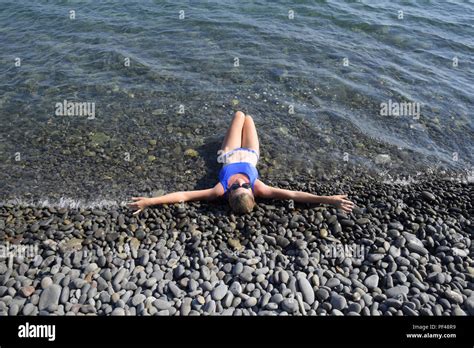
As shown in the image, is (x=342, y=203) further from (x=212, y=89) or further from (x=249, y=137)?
(x=212, y=89)

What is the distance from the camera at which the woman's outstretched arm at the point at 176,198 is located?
8812 mm

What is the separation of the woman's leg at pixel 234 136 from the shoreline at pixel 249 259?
2.29m

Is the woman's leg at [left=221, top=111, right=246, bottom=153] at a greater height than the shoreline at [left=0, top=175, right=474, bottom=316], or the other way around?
the woman's leg at [left=221, top=111, right=246, bottom=153]

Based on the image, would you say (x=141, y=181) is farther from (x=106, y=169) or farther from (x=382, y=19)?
(x=382, y=19)

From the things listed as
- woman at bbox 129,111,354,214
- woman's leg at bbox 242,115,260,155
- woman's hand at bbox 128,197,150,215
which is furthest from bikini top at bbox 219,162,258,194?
woman's hand at bbox 128,197,150,215

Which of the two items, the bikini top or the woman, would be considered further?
the bikini top

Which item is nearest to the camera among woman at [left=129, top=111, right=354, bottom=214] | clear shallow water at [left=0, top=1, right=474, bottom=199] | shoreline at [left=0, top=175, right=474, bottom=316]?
shoreline at [left=0, top=175, right=474, bottom=316]

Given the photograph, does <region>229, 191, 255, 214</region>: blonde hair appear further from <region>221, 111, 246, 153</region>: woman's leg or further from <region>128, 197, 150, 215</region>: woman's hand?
<region>221, 111, 246, 153</region>: woman's leg

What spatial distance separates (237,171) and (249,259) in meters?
2.83

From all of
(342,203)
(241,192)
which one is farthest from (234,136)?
(342,203)

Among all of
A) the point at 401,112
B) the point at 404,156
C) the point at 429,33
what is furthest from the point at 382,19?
the point at 404,156

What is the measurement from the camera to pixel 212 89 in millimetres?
14109

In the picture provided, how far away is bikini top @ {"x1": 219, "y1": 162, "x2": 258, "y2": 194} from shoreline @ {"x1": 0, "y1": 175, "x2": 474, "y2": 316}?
0.70m

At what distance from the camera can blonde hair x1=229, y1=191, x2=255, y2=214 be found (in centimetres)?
863
